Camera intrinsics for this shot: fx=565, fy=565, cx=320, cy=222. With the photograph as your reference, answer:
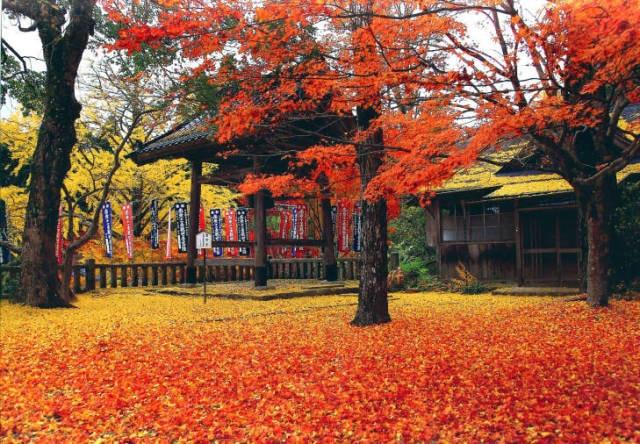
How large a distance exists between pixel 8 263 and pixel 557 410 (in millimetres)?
14439

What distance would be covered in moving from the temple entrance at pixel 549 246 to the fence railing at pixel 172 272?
6027mm

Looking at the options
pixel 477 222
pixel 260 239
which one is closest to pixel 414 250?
pixel 477 222

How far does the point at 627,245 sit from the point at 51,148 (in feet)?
46.2

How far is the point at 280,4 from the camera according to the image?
7551 mm

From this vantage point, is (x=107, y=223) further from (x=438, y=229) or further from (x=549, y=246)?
(x=549, y=246)

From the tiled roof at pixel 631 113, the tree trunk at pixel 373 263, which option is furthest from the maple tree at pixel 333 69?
the tiled roof at pixel 631 113

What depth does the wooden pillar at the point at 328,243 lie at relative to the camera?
59.0ft

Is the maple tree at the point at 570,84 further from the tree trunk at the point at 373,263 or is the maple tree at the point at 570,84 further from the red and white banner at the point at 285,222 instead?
the red and white banner at the point at 285,222

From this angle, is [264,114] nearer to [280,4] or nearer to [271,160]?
[280,4]

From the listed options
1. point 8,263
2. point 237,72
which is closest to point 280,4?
point 237,72

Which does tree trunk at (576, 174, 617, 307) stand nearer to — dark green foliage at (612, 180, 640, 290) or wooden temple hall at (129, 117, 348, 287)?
dark green foliage at (612, 180, 640, 290)

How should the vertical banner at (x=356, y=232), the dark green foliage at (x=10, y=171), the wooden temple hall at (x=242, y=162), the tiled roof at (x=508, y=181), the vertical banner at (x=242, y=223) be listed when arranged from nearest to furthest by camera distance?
the wooden temple hall at (x=242, y=162), the tiled roof at (x=508, y=181), the vertical banner at (x=356, y=232), the vertical banner at (x=242, y=223), the dark green foliage at (x=10, y=171)

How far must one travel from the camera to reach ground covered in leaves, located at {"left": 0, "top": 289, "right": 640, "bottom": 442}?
16.1ft

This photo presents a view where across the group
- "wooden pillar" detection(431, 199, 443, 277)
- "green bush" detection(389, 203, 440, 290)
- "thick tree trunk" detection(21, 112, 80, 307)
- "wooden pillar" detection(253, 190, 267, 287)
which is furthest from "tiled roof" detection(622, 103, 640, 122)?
"thick tree trunk" detection(21, 112, 80, 307)
